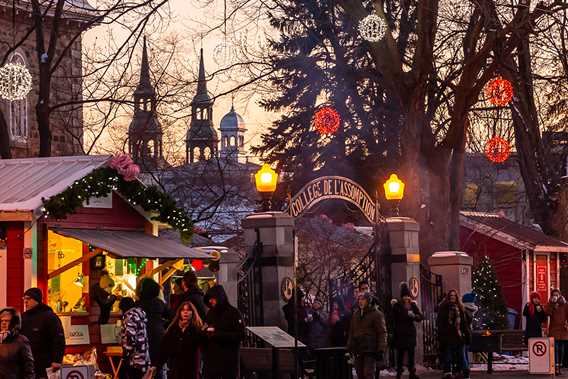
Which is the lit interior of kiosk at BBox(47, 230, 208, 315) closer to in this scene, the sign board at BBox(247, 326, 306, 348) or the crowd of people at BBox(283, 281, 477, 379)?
the sign board at BBox(247, 326, 306, 348)

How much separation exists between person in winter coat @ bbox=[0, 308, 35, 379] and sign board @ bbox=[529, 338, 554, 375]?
580 inches

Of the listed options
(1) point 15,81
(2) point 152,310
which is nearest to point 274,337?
(2) point 152,310

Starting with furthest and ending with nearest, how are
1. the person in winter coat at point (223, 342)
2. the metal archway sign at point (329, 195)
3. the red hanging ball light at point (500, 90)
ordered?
the red hanging ball light at point (500, 90)
the metal archway sign at point (329, 195)
the person in winter coat at point (223, 342)

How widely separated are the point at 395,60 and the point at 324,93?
21.6 m

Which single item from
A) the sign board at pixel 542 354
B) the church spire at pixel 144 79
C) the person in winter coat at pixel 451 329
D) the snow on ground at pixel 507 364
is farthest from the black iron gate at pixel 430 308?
the church spire at pixel 144 79

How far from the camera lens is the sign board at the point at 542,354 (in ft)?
92.3

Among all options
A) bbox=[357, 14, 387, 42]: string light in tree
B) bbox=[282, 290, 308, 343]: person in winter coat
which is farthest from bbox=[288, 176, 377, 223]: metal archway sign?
bbox=[357, 14, 387, 42]: string light in tree

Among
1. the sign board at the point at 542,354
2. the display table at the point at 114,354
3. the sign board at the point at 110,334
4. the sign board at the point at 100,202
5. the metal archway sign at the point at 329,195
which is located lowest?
the sign board at the point at 542,354

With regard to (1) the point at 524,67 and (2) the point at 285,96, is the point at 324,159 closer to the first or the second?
(2) the point at 285,96

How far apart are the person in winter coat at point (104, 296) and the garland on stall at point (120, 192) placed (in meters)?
1.38

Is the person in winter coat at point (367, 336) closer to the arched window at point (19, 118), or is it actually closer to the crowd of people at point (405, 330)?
the crowd of people at point (405, 330)

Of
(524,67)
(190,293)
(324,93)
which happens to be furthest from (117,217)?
(324,93)

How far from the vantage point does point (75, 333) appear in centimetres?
2317

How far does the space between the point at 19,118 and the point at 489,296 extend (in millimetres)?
16949
